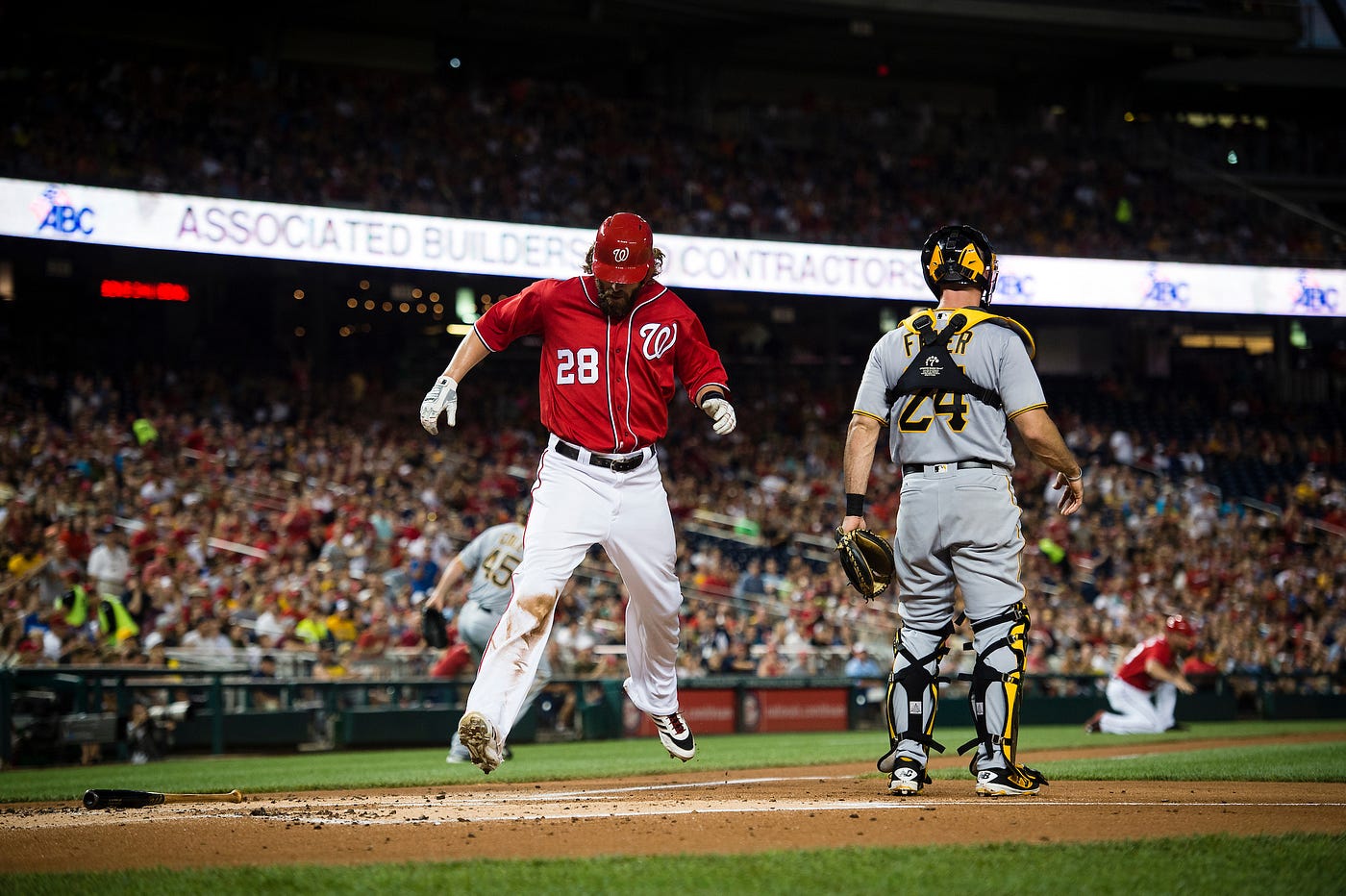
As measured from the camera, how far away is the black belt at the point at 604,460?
5781 mm

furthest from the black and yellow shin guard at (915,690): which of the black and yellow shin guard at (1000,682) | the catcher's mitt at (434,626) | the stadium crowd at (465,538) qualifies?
the stadium crowd at (465,538)

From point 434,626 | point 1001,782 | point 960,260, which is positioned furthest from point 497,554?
point 1001,782

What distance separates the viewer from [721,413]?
576cm

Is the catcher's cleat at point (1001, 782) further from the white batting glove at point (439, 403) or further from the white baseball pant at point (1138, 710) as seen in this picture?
the white baseball pant at point (1138, 710)

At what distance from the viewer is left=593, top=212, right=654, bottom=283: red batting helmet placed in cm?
→ 576

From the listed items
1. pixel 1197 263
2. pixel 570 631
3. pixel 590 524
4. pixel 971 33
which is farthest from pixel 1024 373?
pixel 971 33

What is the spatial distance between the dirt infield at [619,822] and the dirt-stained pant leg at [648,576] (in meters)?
0.54

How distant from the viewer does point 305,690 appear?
13.6 metres

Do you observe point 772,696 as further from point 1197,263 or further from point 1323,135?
point 1323,135

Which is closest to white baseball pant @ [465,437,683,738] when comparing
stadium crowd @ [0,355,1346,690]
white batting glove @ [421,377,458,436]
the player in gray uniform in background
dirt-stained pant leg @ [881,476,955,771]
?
white batting glove @ [421,377,458,436]

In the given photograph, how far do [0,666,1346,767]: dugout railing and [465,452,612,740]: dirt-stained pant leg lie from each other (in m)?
7.19

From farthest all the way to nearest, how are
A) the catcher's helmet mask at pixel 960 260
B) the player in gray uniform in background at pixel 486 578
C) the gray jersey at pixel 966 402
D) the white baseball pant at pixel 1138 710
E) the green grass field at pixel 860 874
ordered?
1. the white baseball pant at pixel 1138 710
2. the player in gray uniform in background at pixel 486 578
3. the catcher's helmet mask at pixel 960 260
4. the gray jersey at pixel 966 402
5. the green grass field at pixel 860 874

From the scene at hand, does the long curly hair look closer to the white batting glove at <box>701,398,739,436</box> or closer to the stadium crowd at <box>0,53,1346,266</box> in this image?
the white batting glove at <box>701,398,739,436</box>

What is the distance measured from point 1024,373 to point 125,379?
16.8 metres
